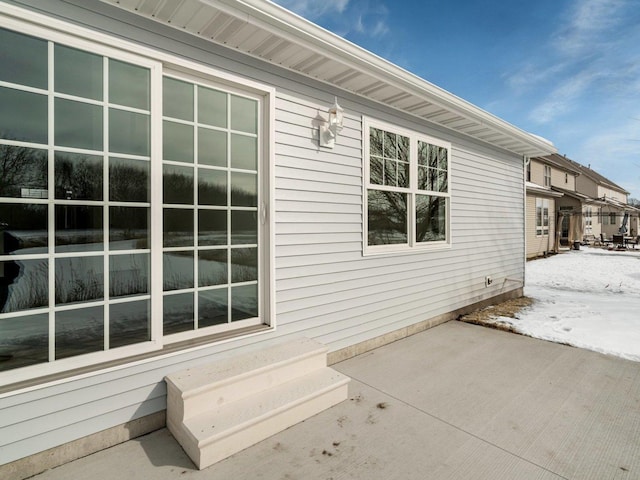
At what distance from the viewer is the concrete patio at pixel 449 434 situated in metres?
1.83

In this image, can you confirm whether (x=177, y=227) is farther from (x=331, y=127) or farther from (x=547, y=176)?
(x=547, y=176)

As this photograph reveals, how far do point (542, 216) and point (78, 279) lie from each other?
52.7ft

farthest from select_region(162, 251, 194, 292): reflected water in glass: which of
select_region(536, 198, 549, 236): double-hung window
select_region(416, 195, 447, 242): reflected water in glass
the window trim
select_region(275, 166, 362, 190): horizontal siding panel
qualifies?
the window trim

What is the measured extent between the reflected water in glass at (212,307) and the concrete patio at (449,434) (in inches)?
30.0

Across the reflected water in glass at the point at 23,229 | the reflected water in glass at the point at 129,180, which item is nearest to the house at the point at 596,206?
the reflected water in glass at the point at 129,180

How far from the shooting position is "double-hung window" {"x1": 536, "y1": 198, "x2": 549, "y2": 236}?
13475 mm

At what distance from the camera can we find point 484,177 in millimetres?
5523

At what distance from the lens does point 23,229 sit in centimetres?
183

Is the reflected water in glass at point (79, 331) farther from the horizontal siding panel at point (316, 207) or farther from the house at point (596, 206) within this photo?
the house at point (596, 206)

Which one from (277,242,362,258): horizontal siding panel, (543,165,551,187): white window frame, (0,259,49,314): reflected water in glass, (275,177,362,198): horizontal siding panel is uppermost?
(543,165,551,187): white window frame

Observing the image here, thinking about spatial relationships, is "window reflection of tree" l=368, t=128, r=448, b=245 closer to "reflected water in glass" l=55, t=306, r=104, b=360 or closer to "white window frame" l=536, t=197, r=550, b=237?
"reflected water in glass" l=55, t=306, r=104, b=360

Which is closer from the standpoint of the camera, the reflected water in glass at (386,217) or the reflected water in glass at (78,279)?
the reflected water in glass at (78,279)

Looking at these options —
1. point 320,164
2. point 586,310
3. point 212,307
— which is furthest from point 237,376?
point 586,310

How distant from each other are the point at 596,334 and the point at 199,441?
15.4 feet
